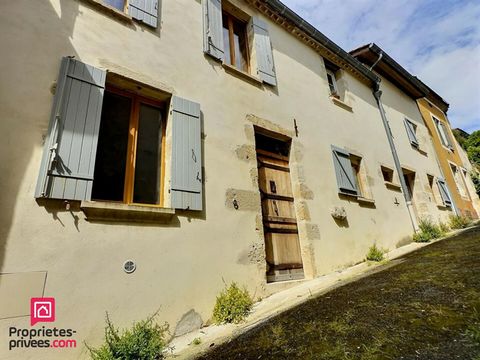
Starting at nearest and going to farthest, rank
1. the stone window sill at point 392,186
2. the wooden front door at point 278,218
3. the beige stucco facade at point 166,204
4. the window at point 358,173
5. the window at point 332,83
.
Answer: the beige stucco facade at point 166,204
the wooden front door at point 278,218
the window at point 358,173
the stone window sill at point 392,186
the window at point 332,83

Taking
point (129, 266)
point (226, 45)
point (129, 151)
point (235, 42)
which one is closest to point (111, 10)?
point (129, 151)

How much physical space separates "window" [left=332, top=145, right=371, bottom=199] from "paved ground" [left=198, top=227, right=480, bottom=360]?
263 cm

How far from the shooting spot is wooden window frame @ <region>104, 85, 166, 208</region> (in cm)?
307

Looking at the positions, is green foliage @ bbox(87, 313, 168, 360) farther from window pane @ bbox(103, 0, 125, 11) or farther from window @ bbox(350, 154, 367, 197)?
window @ bbox(350, 154, 367, 197)

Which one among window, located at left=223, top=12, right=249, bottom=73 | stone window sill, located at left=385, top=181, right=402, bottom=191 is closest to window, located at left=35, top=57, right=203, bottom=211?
window, located at left=223, top=12, right=249, bottom=73

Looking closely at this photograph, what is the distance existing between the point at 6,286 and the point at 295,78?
582 cm

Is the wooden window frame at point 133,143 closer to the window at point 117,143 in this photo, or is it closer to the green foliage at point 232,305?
the window at point 117,143

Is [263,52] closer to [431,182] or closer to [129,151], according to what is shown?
[129,151]

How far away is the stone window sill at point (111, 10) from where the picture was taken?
3.36 m

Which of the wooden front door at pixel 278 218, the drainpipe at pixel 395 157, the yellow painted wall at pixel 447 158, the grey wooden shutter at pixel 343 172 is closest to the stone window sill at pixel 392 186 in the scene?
the drainpipe at pixel 395 157

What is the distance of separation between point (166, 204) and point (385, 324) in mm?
2447

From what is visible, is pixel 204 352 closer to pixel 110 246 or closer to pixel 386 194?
pixel 110 246

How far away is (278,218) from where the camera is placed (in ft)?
14.6

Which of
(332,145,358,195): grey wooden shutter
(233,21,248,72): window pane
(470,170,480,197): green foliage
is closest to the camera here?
(233,21,248,72): window pane
